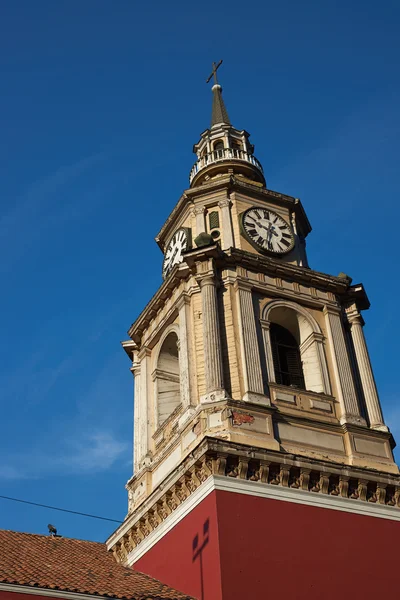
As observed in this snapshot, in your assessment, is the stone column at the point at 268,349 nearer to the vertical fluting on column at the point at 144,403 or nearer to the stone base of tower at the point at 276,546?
→ the stone base of tower at the point at 276,546

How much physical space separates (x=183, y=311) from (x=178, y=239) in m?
4.07

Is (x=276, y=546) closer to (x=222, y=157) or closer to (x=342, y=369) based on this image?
(x=342, y=369)

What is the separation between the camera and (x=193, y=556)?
18047 mm

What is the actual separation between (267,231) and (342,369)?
5068 millimetres

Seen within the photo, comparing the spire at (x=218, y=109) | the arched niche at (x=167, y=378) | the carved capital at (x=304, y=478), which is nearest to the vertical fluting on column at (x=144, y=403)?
the arched niche at (x=167, y=378)

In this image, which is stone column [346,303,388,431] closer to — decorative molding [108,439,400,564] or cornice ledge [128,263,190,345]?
decorative molding [108,439,400,564]

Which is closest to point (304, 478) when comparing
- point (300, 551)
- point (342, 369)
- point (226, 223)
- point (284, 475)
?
point (284, 475)

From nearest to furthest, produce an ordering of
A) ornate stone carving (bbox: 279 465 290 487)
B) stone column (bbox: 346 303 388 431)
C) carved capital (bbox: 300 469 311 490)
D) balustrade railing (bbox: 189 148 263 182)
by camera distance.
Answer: ornate stone carving (bbox: 279 465 290 487) → carved capital (bbox: 300 469 311 490) → stone column (bbox: 346 303 388 431) → balustrade railing (bbox: 189 148 263 182)

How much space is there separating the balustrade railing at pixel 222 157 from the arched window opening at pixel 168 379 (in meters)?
6.60

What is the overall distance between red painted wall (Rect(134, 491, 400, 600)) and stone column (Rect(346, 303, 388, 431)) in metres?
2.99

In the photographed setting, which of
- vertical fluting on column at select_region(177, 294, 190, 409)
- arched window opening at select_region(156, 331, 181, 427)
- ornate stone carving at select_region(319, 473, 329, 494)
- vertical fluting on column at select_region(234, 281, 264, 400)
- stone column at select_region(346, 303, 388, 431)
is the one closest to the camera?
ornate stone carving at select_region(319, 473, 329, 494)

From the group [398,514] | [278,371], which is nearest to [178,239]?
[278,371]

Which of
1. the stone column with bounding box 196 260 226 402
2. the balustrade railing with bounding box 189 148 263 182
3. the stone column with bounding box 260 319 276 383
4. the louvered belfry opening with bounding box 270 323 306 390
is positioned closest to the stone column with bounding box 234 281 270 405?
the stone column with bounding box 260 319 276 383

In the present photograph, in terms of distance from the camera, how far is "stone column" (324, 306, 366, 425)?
838 inches
